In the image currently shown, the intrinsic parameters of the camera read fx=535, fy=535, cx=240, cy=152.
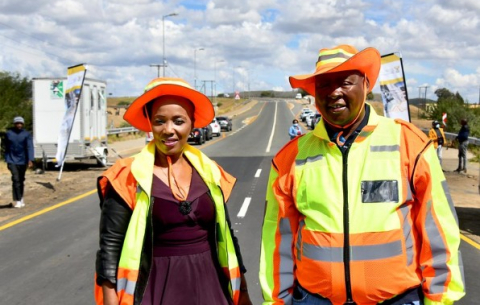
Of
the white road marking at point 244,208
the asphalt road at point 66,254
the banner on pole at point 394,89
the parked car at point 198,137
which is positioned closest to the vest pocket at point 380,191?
the asphalt road at point 66,254

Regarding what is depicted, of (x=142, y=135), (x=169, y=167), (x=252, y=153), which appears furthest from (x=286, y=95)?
(x=169, y=167)

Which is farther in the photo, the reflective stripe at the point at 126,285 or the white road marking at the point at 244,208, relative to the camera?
the white road marking at the point at 244,208

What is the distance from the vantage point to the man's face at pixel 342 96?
249 centimetres

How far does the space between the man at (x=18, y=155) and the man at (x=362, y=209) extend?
1005 centimetres

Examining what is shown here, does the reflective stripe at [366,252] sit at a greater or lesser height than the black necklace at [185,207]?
lesser

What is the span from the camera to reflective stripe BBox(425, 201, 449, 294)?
2279 millimetres

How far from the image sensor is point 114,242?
2592mm

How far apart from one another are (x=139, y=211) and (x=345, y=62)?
1.20 m

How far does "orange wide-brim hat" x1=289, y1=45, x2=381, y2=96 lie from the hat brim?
20.9 inches

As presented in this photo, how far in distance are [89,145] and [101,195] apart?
16382 mm

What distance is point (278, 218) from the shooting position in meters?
2.61

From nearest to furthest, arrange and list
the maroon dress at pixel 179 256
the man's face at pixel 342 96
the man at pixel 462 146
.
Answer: the man's face at pixel 342 96, the maroon dress at pixel 179 256, the man at pixel 462 146

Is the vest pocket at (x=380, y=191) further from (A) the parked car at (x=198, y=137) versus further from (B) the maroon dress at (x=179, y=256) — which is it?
(A) the parked car at (x=198, y=137)

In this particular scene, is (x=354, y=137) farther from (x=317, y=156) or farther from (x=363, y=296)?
(x=363, y=296)
